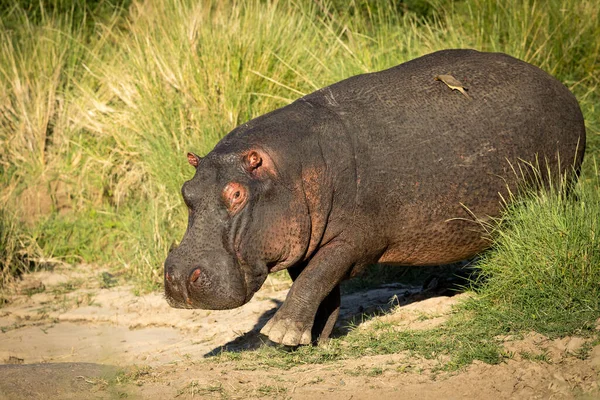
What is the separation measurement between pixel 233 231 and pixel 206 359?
903 millimetres

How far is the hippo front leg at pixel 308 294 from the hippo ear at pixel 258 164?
1.77 ft

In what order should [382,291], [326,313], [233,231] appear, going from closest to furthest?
[233,231] < [326,313] < [382,291]

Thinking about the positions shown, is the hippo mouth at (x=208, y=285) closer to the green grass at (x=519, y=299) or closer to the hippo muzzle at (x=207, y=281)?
the hippo muzzle at (x=207, y=281)

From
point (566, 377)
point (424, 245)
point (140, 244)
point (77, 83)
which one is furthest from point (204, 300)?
point (77, 83)

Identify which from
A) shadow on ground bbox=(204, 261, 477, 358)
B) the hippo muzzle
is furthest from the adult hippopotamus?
shadow on ground bbox=(204, 261, 477, 358)

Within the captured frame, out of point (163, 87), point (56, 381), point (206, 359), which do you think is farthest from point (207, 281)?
point (163, 87)

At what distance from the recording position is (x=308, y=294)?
181 inches

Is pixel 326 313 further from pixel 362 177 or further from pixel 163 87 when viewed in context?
pixel 163 87

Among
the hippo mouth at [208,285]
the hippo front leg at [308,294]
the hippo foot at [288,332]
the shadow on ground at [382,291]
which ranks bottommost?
the shadow on ground at [382,291]

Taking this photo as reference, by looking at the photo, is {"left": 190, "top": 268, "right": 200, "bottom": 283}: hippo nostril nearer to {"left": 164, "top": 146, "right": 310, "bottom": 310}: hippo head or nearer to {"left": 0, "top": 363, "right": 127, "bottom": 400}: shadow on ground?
{"left": 164, "top": 146, "right": 310, "bottom": 310}: hippo head

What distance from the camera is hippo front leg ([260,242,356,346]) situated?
4.58 meters

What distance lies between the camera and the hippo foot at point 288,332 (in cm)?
457

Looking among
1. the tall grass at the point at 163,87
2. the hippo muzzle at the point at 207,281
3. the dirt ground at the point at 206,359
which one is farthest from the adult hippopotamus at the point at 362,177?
the tall grass at the point at 163,87

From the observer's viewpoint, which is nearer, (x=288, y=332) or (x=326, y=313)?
(x=288, y=332)
